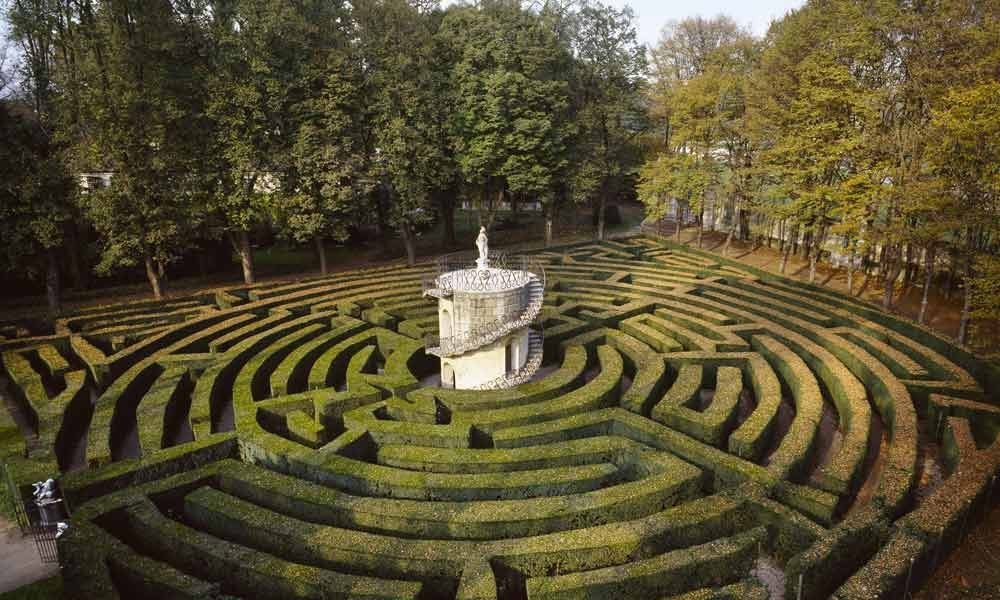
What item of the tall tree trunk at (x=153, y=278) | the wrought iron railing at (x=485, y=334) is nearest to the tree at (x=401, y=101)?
the tall tree trunk at (x=153, y=278)

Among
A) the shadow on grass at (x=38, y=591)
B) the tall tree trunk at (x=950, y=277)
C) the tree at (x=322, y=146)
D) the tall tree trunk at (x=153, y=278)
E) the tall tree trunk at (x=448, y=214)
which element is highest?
the tree at (x=322, y=146)

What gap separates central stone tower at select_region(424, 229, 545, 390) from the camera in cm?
2177

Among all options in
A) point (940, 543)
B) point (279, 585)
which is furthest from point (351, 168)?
point (940, 543)

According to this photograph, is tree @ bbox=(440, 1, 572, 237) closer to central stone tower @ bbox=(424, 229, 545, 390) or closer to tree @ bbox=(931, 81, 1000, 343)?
central stone tower @ bbox=(424, 229, 545, 390)

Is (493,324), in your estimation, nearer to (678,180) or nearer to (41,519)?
(41,519)

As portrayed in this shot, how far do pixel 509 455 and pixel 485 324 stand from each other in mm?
6506

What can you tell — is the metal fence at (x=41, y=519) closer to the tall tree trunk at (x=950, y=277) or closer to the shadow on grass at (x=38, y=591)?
the shadow on grass at (x=38, y=591)

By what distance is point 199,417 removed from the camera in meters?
19.0

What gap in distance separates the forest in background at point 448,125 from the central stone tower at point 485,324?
16869 millimetres

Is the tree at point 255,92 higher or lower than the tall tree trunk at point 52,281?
higher

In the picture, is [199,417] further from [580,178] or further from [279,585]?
[580,178]

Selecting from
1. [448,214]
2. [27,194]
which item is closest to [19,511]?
[27,194]

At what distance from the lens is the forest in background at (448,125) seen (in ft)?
90.4

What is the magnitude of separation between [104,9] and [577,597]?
39.7m
